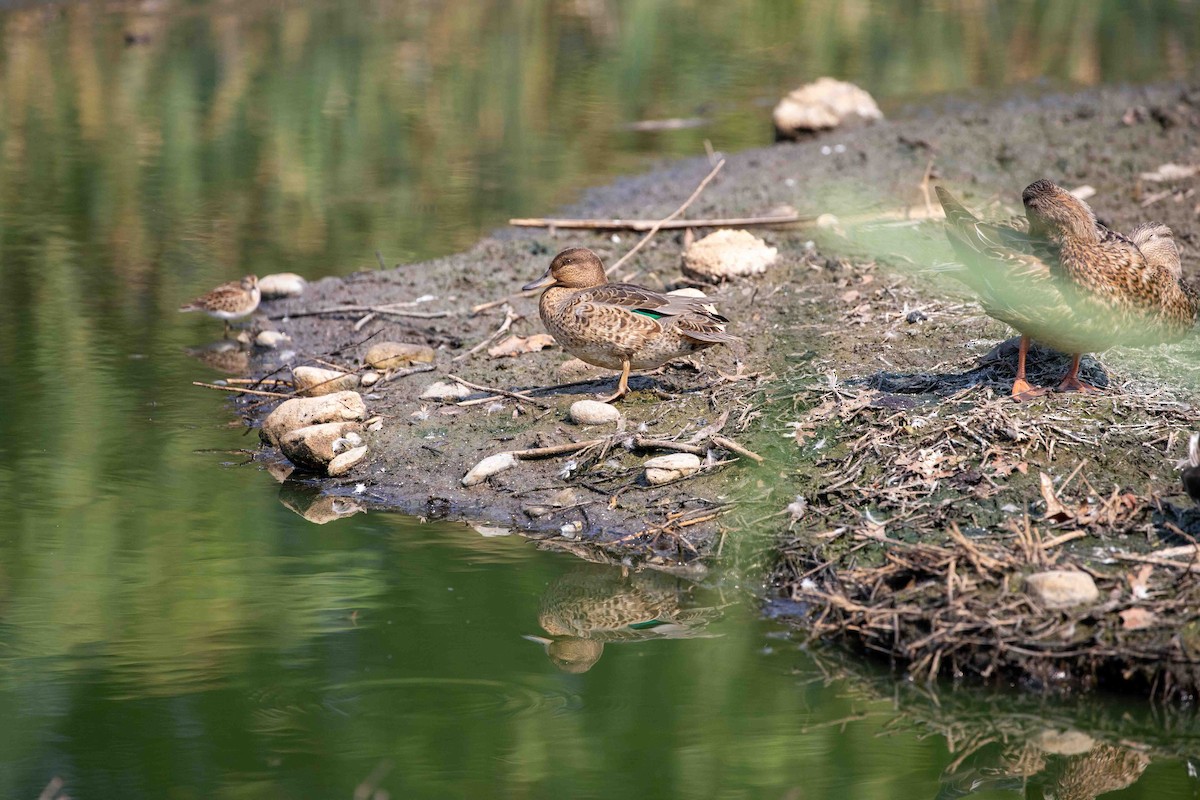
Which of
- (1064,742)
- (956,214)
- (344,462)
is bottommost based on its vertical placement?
(344,462)

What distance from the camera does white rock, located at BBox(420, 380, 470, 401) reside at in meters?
7.50

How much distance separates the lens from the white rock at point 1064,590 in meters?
4.88

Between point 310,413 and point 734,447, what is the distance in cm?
225

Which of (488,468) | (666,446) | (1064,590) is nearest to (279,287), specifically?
(488,468)

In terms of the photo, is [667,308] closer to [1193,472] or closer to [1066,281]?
[1066,281]

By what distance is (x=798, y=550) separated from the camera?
573 centimetres

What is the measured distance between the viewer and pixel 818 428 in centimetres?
638

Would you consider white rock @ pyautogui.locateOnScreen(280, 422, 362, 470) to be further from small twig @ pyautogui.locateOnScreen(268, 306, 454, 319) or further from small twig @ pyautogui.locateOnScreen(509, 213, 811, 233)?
small twig @ pyautogui.locateOnScreen(509, 213, 811, 233)

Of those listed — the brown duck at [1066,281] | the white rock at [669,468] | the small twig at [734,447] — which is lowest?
the white rock at [669,468]

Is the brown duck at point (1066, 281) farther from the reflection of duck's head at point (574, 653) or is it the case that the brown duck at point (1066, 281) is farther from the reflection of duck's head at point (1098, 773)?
the reflection of duck's head at point (574, 653)

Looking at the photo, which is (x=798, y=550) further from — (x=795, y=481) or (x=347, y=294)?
(x=347, y=294)

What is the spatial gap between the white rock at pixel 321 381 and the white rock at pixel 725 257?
7.25ft

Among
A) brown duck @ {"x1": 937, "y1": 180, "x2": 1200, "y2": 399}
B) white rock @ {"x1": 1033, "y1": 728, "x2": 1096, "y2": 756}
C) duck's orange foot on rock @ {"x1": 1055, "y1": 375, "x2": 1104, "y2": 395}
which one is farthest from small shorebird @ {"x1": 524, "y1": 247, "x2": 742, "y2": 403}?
white rock @ {"x1": 1033, "y1": 728, "x2": 1096, "y2": 756}

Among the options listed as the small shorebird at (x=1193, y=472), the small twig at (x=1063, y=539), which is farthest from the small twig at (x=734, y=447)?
the small shorebird at (x=1193, y=472)
